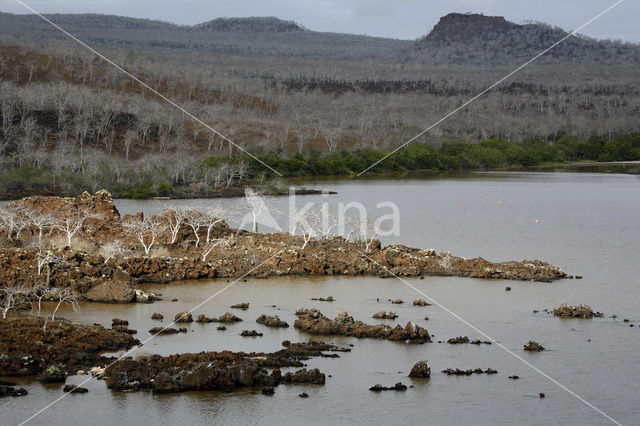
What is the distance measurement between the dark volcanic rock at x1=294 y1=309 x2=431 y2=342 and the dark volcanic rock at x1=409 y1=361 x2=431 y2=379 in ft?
10.8

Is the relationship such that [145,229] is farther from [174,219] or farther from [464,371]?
[464,371]

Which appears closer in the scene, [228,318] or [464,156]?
[228,318]

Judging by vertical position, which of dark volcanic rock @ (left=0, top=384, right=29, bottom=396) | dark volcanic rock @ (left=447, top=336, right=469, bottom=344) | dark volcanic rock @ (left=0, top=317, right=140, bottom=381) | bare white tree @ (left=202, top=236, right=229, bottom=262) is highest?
bare white tree @ (left=202, top=236, right=229, bottom=262)

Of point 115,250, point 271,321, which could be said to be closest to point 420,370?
point 271,321

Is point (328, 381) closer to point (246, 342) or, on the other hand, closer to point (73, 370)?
point (246, 342)

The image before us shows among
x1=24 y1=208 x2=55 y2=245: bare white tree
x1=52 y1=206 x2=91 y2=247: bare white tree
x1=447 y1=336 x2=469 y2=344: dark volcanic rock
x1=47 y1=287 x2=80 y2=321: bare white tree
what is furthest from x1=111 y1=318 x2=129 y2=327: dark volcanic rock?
x1=52 y1=206 x2=91 y2=247: bare white tree

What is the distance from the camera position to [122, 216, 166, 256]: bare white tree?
3453 cm

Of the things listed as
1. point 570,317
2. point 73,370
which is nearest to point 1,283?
point 73,370

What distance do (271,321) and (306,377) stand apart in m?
5.60

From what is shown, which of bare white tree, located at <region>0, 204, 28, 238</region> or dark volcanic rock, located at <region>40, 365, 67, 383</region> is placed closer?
dark volcanic rock, located at <region>40, 365, 67, 383</region>

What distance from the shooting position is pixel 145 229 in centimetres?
3506

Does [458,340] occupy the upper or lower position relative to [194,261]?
lower

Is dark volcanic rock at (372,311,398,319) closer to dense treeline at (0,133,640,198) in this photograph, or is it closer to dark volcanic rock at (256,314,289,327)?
dark volcanic rock at (256,314,289,327)

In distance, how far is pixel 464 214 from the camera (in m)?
60.6
